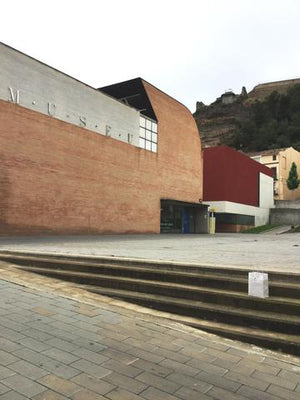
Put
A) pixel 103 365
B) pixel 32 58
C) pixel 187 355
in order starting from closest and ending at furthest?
pixel 103 365 < pixel 187 355 < pixel 32 58

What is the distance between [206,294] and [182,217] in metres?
28.0

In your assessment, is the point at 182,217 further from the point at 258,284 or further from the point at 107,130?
the point at 258,284

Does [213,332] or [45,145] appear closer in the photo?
[213,332]

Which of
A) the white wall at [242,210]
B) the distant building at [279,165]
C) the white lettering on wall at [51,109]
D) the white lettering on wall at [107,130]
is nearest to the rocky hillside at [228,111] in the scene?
the distant building at [279,165]

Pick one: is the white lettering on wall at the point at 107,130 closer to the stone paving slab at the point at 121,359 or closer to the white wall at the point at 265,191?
the stone paving slab at the point at 121,359

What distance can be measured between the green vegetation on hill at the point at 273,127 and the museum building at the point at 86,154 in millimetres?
47288

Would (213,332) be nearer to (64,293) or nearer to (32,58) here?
(64,293)

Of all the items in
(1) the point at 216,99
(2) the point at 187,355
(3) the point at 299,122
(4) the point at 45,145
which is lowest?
(2) the point at 187,355

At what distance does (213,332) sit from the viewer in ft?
15.8

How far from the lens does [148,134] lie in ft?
88.6

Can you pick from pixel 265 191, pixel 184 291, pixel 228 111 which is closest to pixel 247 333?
pixel 184 291

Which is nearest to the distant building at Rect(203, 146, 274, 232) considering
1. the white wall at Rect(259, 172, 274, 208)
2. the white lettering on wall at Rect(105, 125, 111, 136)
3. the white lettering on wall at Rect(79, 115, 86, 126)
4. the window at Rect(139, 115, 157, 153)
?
the white wall at Rect(259, 172, 274, 208)

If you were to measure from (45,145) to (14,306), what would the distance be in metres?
14.2

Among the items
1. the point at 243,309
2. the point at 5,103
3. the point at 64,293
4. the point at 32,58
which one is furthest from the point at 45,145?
the point at 243,309
